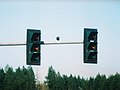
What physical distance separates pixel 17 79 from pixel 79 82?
4.29 meters

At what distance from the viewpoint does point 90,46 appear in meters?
8.30

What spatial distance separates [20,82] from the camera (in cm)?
1778

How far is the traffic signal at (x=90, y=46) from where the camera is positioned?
8.15 metres

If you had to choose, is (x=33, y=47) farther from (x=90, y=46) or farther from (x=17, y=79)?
(x=17, y=79)

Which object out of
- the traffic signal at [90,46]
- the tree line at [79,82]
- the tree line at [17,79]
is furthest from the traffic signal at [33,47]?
the tree line at [79,82]

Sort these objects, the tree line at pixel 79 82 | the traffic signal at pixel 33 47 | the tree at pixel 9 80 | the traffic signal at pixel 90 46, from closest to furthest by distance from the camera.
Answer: the traffic signal at pixel 33 47, the traffic signal at pixel 90 46, the tree at pixel 9 80, the tree line at pixel 79 82

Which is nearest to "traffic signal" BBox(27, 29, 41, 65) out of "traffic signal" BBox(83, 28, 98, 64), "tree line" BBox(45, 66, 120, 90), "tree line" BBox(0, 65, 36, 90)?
"traffic signal" BBox(83, 28, 98, 64)

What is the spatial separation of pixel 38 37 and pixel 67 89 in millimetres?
12125

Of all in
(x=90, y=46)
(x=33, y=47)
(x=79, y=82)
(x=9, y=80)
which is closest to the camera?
(x=33, y=47)

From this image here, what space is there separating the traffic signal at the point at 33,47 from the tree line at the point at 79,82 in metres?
11.5

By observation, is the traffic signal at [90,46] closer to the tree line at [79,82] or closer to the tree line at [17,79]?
the tree line at [17,79]

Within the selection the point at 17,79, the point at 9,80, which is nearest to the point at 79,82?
the point at 17,79

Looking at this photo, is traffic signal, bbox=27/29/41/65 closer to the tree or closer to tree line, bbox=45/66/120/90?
the tree

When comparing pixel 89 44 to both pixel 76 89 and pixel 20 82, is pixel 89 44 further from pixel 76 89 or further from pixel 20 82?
pixel 76 89
